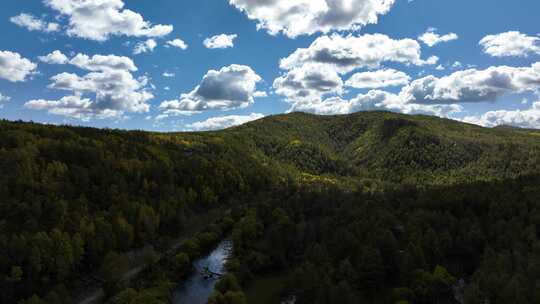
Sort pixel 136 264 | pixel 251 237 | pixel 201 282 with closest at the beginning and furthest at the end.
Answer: pixel 201 282
pixel 136 264
pixel 251 237

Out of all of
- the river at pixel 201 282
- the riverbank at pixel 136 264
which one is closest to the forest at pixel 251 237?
the riverbank at pixel 136 264

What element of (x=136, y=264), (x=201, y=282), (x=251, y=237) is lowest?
(x=201, y=282)

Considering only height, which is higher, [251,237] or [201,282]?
[251,237]

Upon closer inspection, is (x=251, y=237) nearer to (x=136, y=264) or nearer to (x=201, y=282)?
(x=201, y=282)

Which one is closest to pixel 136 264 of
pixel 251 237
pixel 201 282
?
pixel 201 282

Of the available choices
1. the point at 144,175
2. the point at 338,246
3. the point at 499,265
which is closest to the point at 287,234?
the point at 338,246

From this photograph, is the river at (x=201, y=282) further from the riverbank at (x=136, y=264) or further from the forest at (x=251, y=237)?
the riverbank at (x=136, y=264)

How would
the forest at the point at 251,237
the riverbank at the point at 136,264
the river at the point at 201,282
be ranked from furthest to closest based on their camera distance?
the riverbank at the point at 136,264
the river at the point at 201,282
the forest at the point at 251,237

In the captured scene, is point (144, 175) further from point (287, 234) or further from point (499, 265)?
point (499, 265)

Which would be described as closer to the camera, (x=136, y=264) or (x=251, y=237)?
(x=136, y=264)

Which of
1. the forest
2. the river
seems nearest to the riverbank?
the forest
